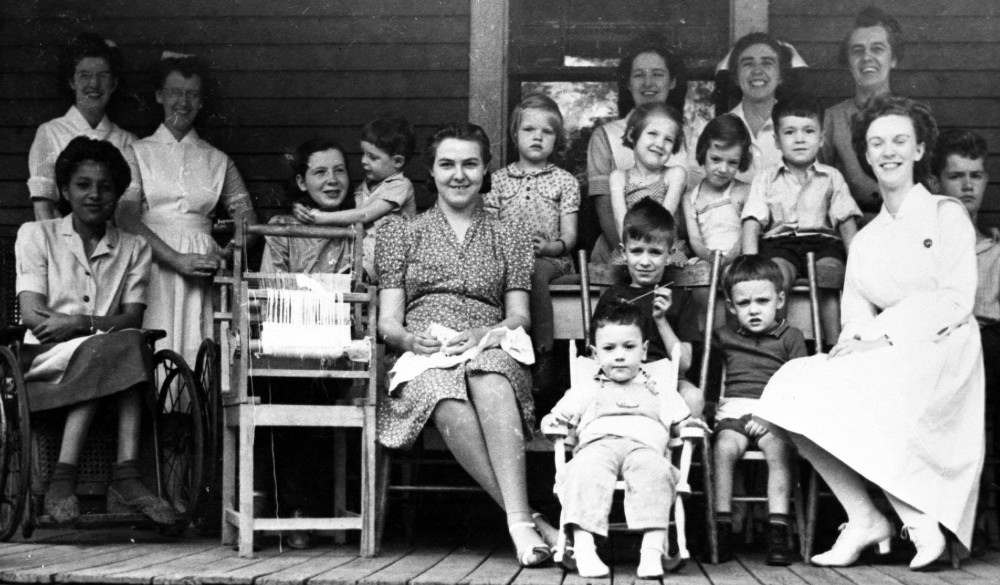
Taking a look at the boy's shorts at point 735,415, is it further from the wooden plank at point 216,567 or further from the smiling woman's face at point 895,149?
the wooden plank at point 216,567

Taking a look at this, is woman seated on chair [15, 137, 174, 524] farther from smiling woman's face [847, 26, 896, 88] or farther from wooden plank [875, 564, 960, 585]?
smiling woman's face [847, 26, 896, 88]

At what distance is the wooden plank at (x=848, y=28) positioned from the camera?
616cm

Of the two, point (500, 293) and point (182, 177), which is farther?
point (182, 177)

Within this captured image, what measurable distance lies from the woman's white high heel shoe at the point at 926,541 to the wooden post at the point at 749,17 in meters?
2.81

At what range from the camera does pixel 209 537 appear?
4965mm

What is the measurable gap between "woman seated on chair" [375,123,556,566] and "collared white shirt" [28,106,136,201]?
5.89 ft

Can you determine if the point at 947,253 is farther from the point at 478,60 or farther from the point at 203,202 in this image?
the point at 203,202

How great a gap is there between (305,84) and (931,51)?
115 inches

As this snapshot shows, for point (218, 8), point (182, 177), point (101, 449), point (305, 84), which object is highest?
point (218, 8)

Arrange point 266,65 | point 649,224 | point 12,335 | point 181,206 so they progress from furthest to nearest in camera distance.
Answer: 1. point 266,65
2. point 181,206
3. point 12,335
4. point 649,224

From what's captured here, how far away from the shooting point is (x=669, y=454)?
163 inches

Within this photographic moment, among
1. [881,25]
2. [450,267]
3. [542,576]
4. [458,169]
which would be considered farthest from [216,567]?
[881,25]

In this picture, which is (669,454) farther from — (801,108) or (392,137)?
(392,137)

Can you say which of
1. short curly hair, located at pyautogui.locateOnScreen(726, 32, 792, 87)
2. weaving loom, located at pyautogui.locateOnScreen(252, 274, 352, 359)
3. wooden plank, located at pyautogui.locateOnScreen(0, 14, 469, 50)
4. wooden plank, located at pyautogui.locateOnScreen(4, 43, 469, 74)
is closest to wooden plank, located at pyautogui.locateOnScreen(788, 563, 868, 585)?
weaving loom, located at pyautogui.locateOnScreen(252, 274, 352, 359)
